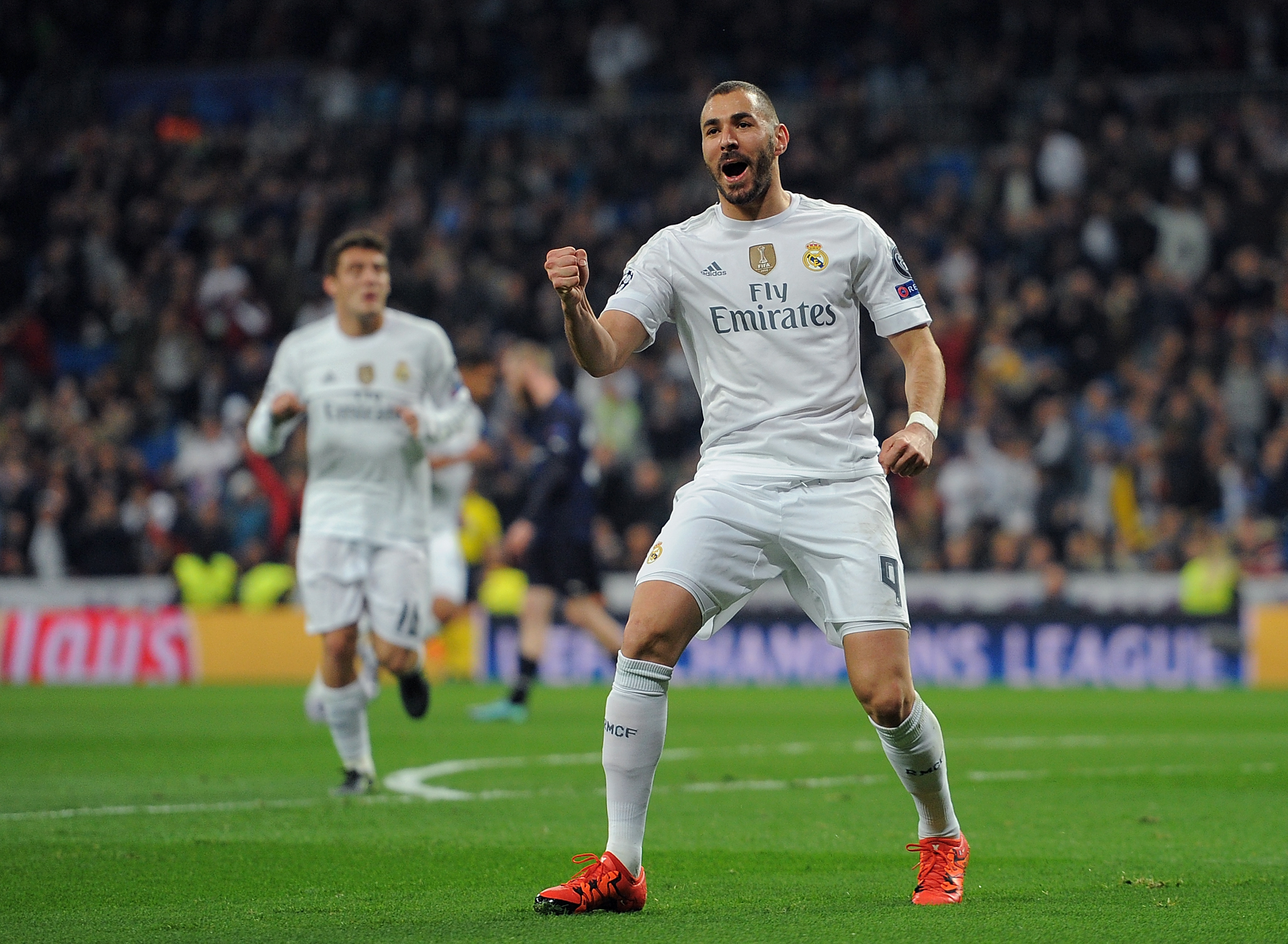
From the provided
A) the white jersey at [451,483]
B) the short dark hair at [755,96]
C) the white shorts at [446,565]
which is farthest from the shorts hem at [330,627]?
the white shorts at [446,565]

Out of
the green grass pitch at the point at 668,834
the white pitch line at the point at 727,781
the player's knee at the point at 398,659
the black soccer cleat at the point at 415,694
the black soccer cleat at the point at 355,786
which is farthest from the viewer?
the black soccer cleat at the point at 415,694

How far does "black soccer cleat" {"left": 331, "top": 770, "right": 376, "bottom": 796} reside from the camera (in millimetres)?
7961

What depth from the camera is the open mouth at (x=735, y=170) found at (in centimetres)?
537

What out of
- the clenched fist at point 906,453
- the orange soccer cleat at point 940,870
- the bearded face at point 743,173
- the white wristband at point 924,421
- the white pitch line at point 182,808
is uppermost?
the bearded face at point 743,173

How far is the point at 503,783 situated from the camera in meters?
8.50

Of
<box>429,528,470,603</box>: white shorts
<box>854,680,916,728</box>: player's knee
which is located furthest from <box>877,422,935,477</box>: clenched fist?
<box>429,528,470,603</box>: white shorts

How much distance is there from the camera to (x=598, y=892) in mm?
4879

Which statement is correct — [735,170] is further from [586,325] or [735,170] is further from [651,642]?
[651,642]

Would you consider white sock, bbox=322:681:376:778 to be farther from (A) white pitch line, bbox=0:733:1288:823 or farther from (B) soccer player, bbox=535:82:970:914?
(B) soccer player, bbox=535:82:970:914

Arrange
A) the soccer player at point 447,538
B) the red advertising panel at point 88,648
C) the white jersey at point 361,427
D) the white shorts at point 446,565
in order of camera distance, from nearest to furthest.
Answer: the white jersey at point 361,427
the soccer player at point 447,538
the white shorts at point 446,565
the red advertising panel at point 88,648

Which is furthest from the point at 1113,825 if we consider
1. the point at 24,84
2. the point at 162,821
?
the point at 24,84

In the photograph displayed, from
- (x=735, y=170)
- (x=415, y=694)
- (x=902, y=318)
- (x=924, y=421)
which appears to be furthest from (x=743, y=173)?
(x=415, y=694)

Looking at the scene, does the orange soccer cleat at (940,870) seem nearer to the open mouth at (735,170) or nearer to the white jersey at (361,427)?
the open mouth at (735,170)

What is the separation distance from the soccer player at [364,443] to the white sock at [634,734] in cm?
330
